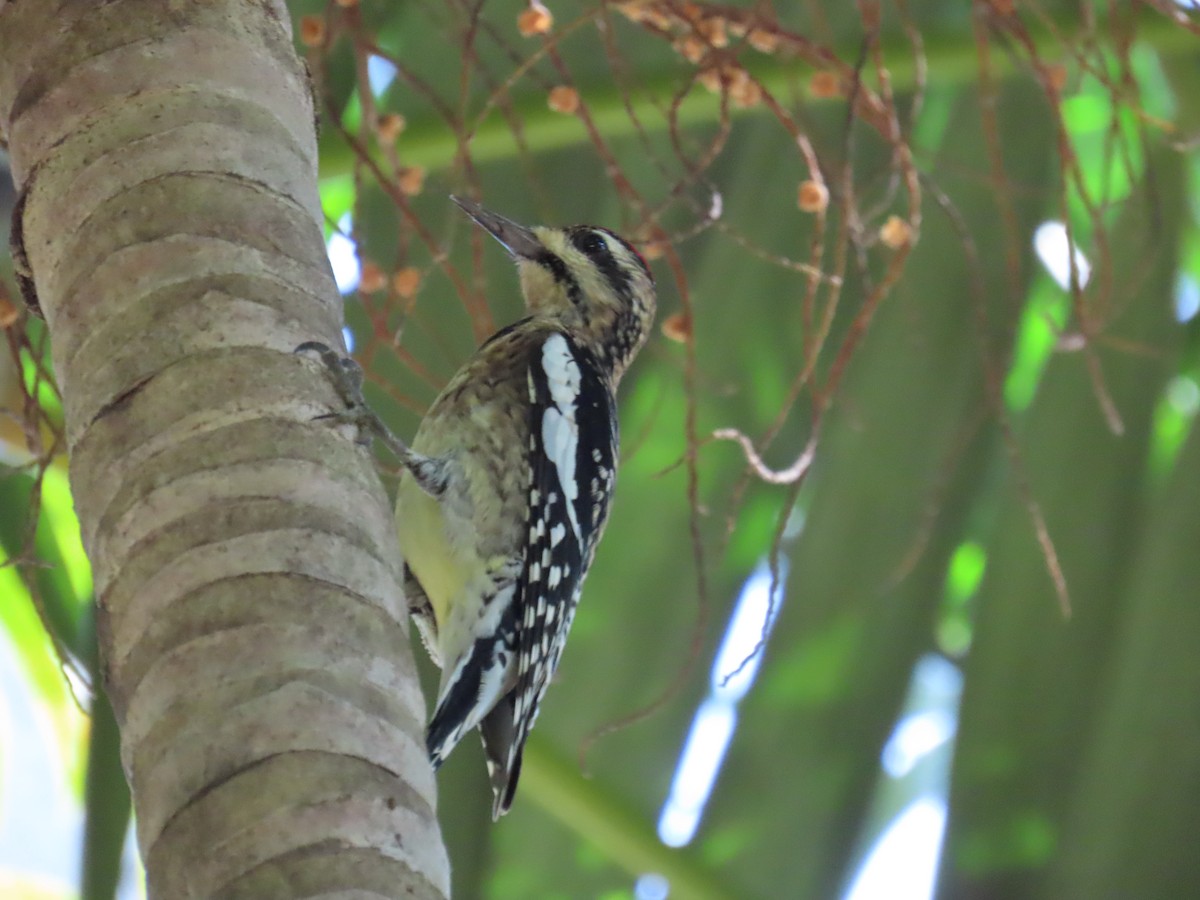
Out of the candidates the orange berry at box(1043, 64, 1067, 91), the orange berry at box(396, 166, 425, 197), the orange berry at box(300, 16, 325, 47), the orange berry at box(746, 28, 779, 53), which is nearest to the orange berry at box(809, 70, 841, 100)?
the orange berry at box(746, 28, 779, 53)

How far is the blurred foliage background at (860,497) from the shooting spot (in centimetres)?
317

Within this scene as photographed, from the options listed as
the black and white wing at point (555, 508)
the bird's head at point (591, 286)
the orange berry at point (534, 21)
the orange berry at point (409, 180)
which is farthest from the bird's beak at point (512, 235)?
the orange berry at point (534, 21)

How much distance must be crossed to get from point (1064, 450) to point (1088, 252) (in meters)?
0.46

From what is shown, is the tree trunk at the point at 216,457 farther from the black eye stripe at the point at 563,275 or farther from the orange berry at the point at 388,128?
the black eye stripe at the point at 563,275

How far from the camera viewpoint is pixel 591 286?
3424 mm

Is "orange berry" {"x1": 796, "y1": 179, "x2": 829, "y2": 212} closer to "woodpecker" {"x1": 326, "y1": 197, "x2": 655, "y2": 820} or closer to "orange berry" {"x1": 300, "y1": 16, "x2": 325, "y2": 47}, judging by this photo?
"woodpecker" {"x1": 326, "y1": 197, "x2": 655, "y2": 820}

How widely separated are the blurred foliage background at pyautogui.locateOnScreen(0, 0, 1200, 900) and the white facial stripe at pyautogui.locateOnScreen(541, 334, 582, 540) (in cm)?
30

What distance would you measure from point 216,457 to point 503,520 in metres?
1.31

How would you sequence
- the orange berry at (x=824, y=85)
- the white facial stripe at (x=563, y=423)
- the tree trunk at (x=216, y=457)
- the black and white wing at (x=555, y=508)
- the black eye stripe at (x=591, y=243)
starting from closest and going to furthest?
1. the tree trunk at (x=216, y=457)
2. the orange berry at (x=824, y=85)
3. the black and white wing at (x=555, y=508)
4. the white facial stripe at (x=563, y=423)
5. the black eye stripe at (x=591, y=243)

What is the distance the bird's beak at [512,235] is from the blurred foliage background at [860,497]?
7 cm

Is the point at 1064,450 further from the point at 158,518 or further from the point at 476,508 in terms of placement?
the point at 158,518

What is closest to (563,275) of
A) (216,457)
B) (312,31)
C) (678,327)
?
(678,327)

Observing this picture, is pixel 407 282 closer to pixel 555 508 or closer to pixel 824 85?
pixel 555 508

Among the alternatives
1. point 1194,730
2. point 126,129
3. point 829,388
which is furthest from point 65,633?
point 1194,730
